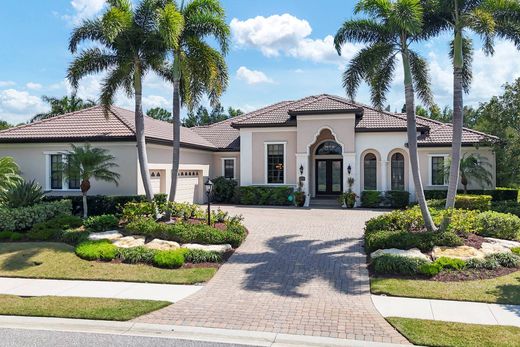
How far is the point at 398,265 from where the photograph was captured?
34.4 ft

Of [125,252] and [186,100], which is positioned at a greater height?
[186,100]

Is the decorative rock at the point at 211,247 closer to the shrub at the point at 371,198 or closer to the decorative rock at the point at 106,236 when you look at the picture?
the decorative rock at the point at 106,236

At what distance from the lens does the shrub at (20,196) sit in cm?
1602

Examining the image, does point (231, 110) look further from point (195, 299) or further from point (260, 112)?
point (195, 299)

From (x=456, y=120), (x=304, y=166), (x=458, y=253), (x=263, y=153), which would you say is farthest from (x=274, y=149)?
(x=458, y=253)

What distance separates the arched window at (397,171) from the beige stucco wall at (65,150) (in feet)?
47.9

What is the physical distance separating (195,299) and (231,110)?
5430 centimetres

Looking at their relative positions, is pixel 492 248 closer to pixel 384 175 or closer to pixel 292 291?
pixel 292 291

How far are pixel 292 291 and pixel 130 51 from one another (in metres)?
10.6

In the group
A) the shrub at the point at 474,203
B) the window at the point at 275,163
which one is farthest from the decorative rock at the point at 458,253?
the window at the point at 275,163

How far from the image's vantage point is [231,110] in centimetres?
6169

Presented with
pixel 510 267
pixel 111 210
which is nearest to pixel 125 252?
pixel 111 210

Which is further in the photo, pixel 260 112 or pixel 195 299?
pixel 260 112

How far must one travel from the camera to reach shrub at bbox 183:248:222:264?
38.5 ft
